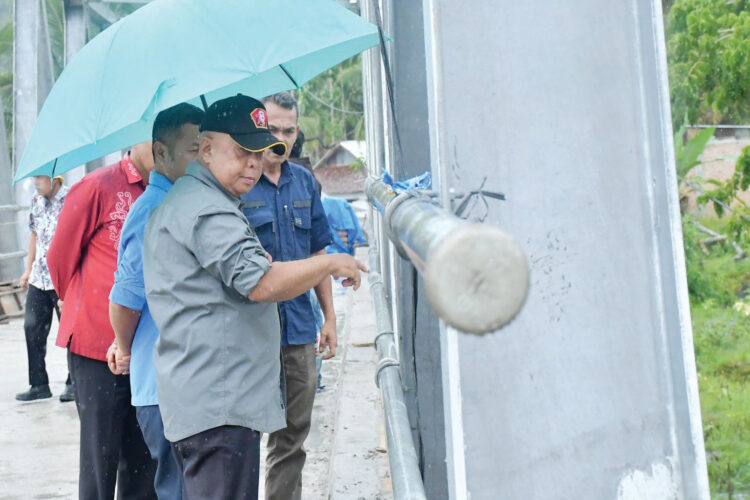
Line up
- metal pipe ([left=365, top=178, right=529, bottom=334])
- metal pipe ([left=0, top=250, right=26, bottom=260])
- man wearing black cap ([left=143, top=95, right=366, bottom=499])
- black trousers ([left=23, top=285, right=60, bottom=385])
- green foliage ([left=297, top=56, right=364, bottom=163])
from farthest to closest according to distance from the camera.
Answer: green foliage ([left=297, top=56, right=364, bottom=163]) → metal pipe ([left=0, top=250, right=26, bottom=260]) → black trousers ([left=23, top=285, right=60, bottom=385]) → man wearing black cap ([left=143, top=95, right=366, bottom=499]) → metal pipe ([left=365, top=178, right=529, bottom=334])

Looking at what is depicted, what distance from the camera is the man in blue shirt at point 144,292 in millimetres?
3311

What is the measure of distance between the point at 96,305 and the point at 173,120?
1.09m

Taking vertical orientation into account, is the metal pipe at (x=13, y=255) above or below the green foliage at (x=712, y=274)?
above

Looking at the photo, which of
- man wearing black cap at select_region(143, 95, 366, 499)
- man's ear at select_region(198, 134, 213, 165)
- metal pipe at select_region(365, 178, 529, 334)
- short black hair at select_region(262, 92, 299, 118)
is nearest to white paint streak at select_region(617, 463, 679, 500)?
metal pipe at select_region(365, 178, 529, 334)

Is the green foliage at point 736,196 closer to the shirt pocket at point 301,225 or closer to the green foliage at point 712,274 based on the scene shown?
the shirt pocket at point 301,225

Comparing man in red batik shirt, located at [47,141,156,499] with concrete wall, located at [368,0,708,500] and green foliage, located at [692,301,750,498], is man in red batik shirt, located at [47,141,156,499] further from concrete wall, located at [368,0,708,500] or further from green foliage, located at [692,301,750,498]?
green foliage, located at [692,301,750,498]

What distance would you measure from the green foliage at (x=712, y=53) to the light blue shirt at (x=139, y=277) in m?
Answer: 4.63

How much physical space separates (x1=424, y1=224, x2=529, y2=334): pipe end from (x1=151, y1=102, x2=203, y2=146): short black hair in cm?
241

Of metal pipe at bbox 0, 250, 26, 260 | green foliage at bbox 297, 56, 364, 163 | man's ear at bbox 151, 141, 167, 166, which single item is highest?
green foliage at bbox 297, 56, 364, 163

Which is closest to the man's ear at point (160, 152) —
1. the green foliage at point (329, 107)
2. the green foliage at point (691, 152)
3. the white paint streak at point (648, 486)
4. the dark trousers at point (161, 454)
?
the dark trousers at point (161, 454)

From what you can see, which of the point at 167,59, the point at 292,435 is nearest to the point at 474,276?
the point at 167,59

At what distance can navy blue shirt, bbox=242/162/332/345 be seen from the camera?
4.06 metres

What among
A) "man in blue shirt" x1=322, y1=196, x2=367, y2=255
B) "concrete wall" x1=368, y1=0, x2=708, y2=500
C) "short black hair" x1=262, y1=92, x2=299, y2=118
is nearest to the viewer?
"concrete wall" x1=368, y1=0, x2=708, y2=500

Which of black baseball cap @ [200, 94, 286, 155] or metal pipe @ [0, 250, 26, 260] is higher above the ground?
metal pipe @ [0, 250, 26, 260]
